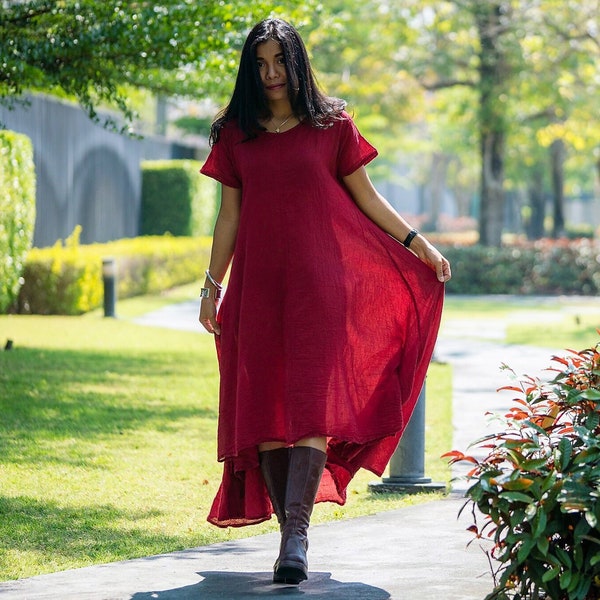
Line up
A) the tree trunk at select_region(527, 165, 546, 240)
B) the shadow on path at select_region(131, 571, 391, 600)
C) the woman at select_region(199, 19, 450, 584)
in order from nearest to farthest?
the shadow on path at select_region(131, 571, 391, 600) < the woman at select_region(199, 19, 450, 584) < the tree trunk at select_region(527, 165, 546, 240)

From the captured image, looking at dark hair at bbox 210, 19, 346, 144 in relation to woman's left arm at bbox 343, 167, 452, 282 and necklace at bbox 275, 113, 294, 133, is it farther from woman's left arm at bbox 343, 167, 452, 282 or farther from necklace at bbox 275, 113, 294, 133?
woman's left arm at bbox 343, 167, 452, 282

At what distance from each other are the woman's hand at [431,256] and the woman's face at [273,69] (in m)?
0.70

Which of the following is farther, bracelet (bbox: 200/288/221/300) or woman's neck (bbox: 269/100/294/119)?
bracelet (bbox: 200/288/221/300)

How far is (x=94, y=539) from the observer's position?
5031mm

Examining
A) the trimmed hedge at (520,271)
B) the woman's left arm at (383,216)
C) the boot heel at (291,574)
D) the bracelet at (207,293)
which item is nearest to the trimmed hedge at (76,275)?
the trimmed hedge at (520,271)

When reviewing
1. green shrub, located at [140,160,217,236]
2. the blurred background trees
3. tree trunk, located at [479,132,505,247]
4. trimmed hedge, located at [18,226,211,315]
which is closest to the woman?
the blurred background trees

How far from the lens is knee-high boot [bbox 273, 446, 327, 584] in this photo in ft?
13.6

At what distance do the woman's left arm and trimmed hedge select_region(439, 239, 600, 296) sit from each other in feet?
58.9

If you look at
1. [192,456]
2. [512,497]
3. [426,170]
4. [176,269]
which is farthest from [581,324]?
[426,170]

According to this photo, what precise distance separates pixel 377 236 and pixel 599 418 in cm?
120

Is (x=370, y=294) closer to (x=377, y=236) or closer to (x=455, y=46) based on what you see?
(x=377, y=236)

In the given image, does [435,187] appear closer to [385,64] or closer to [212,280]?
[385,64]

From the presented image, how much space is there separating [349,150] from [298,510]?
1242 mm

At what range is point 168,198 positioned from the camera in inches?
926
